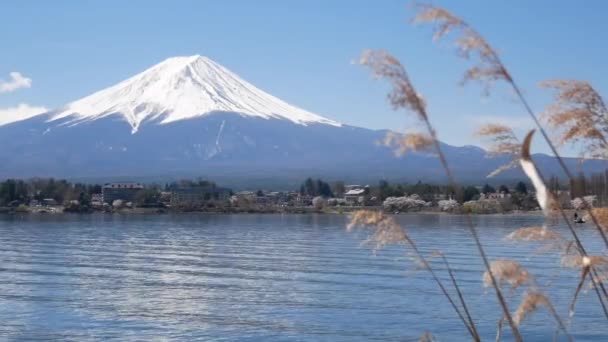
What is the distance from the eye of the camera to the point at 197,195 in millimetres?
72750

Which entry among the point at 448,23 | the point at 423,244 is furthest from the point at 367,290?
the point at 448,23

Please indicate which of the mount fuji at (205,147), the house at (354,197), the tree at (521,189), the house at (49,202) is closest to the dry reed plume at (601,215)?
the tree at (521,189)

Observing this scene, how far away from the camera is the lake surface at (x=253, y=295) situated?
1038 centimetres

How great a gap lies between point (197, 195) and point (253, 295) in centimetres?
5955

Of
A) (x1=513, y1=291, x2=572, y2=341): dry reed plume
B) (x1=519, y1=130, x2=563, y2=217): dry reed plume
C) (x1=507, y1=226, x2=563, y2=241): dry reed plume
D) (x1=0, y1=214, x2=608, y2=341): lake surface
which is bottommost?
(x1=0, y1=214, x2=608, y2=341): lake surface

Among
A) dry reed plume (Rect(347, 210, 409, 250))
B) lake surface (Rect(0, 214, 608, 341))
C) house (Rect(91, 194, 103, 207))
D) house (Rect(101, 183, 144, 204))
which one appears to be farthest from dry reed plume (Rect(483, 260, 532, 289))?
house (Rect(101, 183, 144, 204))

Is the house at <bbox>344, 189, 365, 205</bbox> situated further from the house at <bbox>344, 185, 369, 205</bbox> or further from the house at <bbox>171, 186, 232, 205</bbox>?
the house at <bbox>171, 186, 232, 205</bbox>

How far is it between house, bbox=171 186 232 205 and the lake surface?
1784 inches

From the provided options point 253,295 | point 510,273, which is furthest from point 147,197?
point 510,273

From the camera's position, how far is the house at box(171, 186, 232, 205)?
69.1m

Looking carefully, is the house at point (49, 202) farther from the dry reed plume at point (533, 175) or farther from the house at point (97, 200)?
the dry reed plume at point (533, 175)

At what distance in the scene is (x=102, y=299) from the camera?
13266mm

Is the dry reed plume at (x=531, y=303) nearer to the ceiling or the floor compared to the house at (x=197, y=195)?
nearer to the floor

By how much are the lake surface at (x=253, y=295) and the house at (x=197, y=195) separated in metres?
45.3
